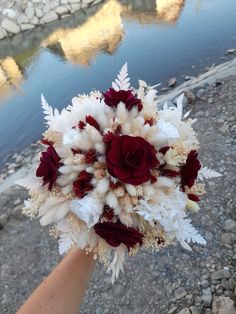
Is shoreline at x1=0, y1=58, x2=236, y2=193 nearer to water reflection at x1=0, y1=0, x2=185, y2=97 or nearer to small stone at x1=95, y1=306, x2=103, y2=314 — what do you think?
water reflection at x1=0, y1=0, x2=185, y2=97

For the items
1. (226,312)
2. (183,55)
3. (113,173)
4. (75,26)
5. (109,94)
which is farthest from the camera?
(75,26)

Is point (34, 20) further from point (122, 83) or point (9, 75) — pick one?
point (122, 83)

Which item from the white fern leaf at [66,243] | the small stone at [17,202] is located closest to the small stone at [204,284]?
the white fern leaf at [66,243]

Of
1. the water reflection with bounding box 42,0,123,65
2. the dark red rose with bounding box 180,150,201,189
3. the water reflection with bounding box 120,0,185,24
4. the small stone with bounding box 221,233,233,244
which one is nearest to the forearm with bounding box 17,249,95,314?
the dark red rose with bounding box 180,150,201,189

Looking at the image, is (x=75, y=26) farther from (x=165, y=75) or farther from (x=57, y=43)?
(x=165, y=75)

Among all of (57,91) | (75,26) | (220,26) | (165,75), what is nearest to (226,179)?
(165,75)
